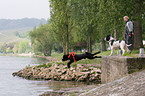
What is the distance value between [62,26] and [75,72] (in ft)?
44.4

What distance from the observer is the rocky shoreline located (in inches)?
742

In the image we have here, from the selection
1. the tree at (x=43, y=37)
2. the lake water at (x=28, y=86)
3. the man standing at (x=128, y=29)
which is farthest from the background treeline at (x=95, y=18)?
the tree at (x=43, y=37)

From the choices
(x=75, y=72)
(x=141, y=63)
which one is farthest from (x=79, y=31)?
(x=141, y=63)

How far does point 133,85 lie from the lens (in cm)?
820

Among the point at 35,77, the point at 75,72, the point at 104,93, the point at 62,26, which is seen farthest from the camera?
the point at 62,26

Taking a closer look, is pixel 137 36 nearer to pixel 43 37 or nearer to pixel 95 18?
pixel 95 18

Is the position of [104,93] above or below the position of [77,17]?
below

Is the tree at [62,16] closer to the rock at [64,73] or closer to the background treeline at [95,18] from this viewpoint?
the background treeline at [95,18]

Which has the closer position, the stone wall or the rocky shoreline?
the stone wall

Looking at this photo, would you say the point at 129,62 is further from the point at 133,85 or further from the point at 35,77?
the point at 35,77

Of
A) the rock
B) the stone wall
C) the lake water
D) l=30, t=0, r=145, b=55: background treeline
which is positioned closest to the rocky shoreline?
the rock

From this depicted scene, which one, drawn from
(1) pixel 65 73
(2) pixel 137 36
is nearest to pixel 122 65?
(1) pixel 65 73

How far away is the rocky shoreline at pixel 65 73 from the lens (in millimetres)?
18859

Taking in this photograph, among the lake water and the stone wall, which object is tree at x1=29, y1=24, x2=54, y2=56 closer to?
the lake water
